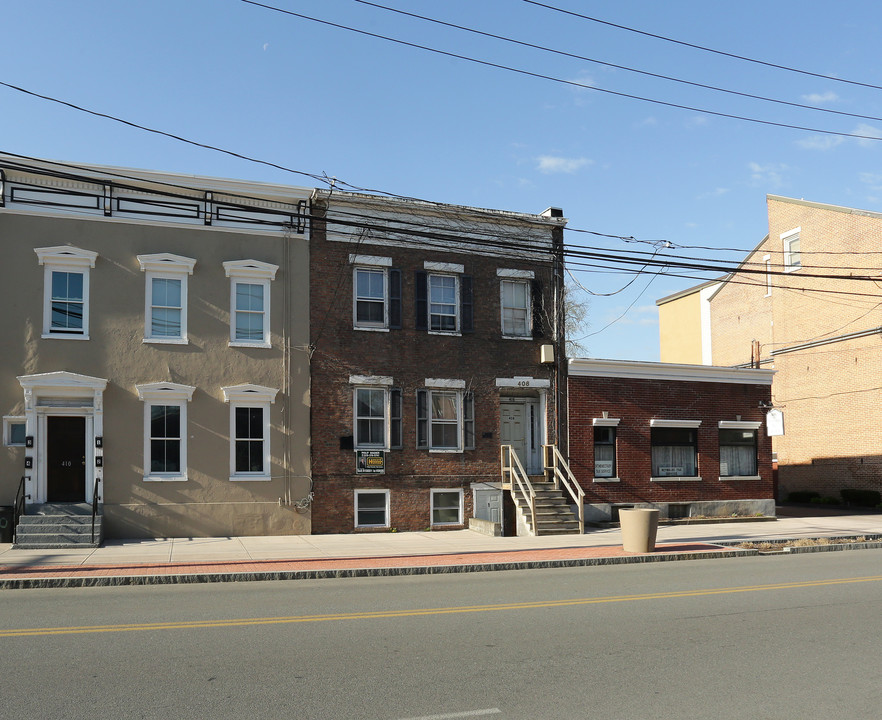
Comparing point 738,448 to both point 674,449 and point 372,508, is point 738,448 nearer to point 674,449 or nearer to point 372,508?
point 674,449

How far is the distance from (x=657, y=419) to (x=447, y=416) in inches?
253

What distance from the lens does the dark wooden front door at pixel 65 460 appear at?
19.0 m

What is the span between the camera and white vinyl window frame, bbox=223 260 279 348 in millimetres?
20484

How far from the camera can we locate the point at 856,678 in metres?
7.24

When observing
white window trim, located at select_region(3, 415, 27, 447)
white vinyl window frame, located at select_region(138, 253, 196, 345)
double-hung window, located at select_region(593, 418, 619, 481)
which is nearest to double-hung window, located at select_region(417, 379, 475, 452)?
double-hung window, located at select_region(593, 418, 619, 481)

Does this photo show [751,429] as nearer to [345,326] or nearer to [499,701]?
[345,326]

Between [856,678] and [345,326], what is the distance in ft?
52.2

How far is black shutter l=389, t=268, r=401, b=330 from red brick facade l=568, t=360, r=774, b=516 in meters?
5.18

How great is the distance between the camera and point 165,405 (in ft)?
65.2

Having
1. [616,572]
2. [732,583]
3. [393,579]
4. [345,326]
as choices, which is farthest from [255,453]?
[732,583]

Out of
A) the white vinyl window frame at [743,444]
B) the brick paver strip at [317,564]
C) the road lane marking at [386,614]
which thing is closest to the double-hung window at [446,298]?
the brick paver strip at [317,564]

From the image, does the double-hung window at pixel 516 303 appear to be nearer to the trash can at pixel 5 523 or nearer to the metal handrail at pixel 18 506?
the metal handrail at pixel 18 506

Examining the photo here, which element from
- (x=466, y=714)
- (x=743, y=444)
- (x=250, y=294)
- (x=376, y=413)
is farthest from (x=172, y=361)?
(x=743, y=444)

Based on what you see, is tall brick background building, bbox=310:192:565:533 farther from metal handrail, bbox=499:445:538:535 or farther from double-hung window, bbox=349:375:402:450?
metal handrail, bbox=499:445:538:535
